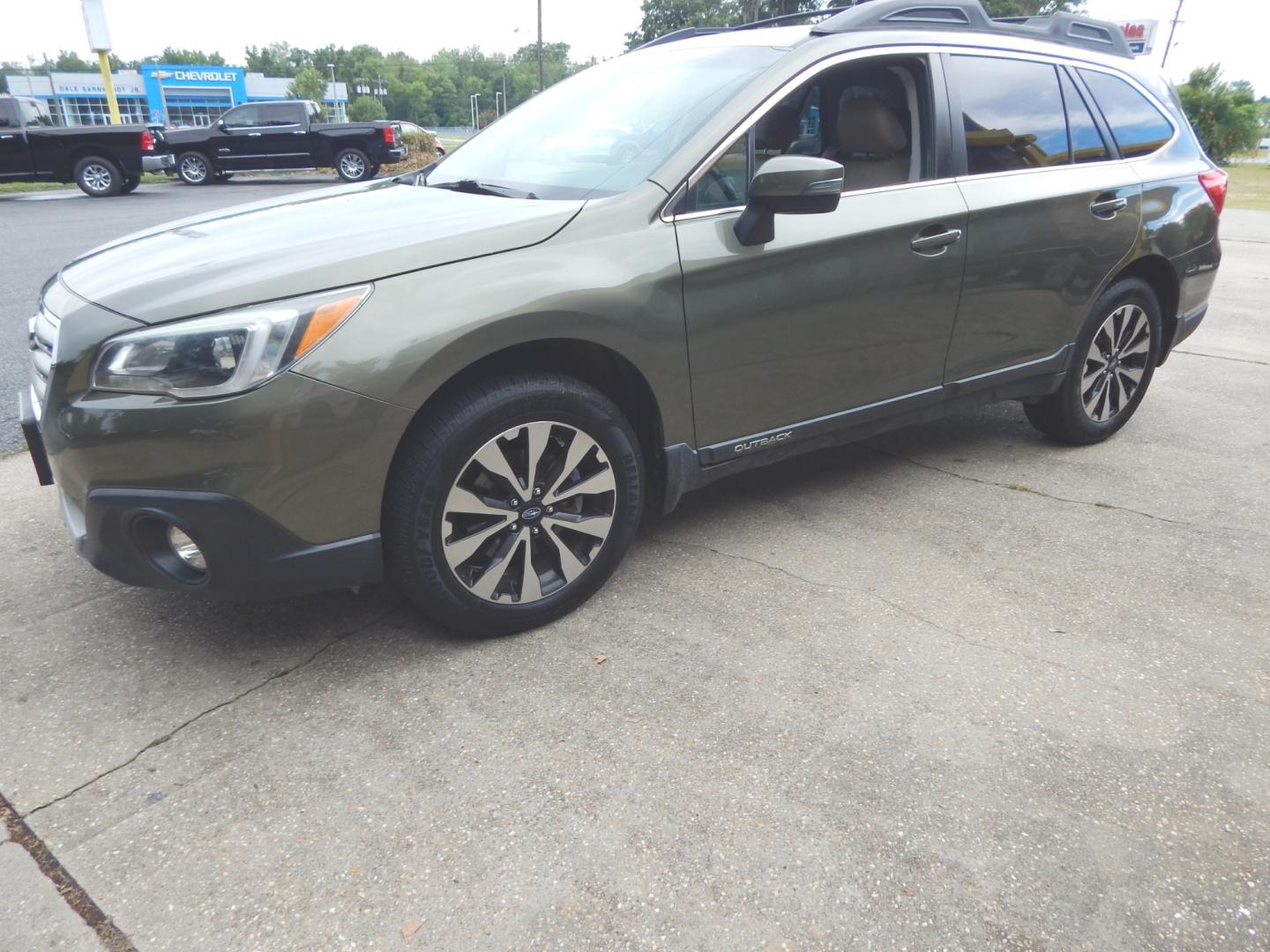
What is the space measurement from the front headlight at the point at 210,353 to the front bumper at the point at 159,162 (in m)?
17.0

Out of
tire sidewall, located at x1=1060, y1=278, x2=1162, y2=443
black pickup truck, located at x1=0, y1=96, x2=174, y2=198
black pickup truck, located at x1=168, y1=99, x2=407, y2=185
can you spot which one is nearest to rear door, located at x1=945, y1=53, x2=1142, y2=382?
tire sidewall, located at x1=1060, y1=278, x2=1162, y2=443

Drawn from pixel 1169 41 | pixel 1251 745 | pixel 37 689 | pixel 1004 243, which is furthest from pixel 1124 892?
pixel 1169 41

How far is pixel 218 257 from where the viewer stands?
2369 mm

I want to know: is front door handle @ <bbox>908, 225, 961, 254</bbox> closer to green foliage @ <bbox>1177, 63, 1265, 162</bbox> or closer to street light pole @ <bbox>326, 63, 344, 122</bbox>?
green foliage @ <bbox>1177, 63, 1265, 162</bbox>

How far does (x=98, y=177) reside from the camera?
16094mm

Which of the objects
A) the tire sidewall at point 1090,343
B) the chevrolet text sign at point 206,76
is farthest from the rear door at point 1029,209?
the chevrolet text sign at point 206,76

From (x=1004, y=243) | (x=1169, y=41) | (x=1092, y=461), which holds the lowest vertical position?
(x=1092, y=461)

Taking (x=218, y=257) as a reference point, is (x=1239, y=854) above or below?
below

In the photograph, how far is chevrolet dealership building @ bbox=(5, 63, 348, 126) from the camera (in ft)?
253

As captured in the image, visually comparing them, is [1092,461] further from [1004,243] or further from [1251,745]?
[1251,745]

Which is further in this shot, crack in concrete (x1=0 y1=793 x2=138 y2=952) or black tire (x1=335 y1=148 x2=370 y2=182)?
black tire (x1=335 y1=148 x2=370 y2=182)

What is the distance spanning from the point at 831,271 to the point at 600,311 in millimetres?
889

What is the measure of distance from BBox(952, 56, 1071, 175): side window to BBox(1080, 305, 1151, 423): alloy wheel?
81 cm

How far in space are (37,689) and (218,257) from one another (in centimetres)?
123
